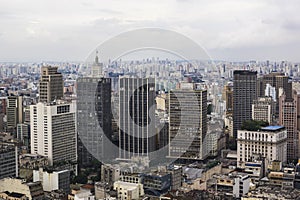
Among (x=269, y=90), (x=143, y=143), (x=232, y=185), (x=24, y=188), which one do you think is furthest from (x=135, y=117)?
(x=269, y=90)

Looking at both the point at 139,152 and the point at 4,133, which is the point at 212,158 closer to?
the point at 139,152

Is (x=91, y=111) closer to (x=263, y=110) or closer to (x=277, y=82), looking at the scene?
(x=263, y=110)

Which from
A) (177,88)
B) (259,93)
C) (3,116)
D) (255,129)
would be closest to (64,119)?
(177,88)

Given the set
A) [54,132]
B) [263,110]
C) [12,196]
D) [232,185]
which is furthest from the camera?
[263,110]

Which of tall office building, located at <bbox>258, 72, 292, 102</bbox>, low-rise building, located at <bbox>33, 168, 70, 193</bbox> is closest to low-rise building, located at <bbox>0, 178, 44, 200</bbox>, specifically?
low-rise building, located at <bbox>33, 168, 70, 193</bbox>

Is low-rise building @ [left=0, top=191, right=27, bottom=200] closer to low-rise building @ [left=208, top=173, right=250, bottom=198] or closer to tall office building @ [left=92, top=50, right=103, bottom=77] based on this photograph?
tall office building @ [left=92, top=50, right=103, bottom=77]

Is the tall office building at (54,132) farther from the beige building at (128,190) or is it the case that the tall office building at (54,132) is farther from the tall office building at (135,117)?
the beige building at (128,190)
